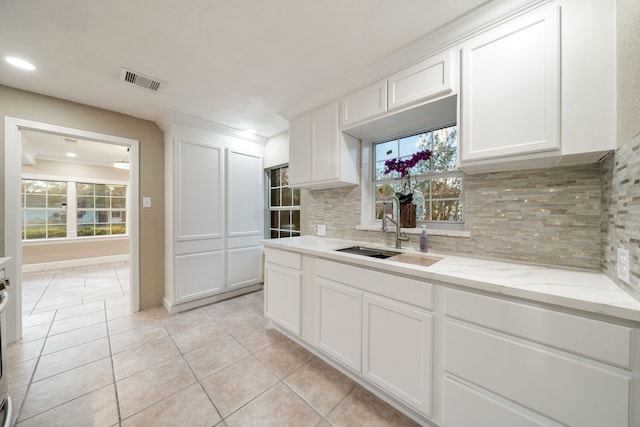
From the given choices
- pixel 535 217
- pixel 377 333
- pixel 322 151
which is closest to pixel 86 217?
pixel 322 151

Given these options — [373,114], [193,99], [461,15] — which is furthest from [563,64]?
[193,99]

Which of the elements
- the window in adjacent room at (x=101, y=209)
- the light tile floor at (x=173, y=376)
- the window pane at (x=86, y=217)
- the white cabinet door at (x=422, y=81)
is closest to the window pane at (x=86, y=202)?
the window in adjacent room at (x=101, y=209)

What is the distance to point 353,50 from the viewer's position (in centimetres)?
164

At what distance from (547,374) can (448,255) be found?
0.83 meters

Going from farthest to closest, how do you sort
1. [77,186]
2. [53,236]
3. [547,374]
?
[77,186] → [53,236] → [547,374]

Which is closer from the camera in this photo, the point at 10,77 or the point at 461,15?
the point at 461,15

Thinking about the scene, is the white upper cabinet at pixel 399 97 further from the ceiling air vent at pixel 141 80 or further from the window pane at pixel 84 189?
the window pane at pixel 84 189

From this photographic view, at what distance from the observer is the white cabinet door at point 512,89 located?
1132mm

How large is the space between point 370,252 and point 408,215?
0.45 metres

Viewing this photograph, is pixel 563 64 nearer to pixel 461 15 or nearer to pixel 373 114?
pixel 461 15

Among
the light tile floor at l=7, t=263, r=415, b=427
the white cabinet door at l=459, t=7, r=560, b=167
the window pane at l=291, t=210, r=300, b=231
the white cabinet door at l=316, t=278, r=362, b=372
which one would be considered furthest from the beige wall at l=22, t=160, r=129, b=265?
the white cabinet door at l=459, t=7, r=560, b=167

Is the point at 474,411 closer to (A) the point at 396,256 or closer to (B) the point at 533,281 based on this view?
(B) the point at 533,281

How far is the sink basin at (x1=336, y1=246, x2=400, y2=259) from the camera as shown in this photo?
1855mm

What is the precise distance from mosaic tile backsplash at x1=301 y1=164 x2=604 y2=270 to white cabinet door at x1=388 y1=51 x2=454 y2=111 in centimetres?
66
